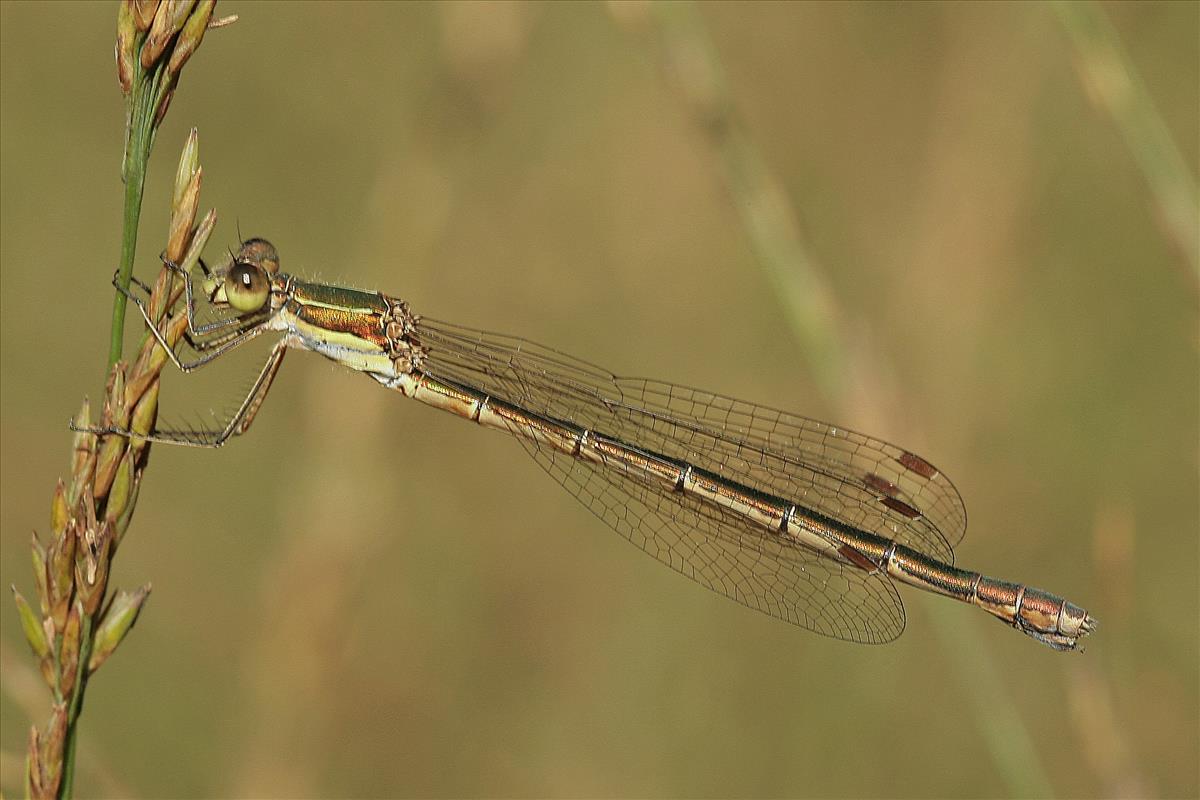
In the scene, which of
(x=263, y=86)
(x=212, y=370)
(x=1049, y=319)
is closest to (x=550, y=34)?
(x=263, y=86)

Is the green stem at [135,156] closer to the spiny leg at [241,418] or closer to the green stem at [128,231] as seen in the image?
the green stem at [128,231]

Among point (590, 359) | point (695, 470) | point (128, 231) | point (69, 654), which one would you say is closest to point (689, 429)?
point (695, 470)

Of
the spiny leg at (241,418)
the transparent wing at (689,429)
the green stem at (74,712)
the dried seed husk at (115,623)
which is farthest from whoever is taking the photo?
the transparent wing at (689,429)

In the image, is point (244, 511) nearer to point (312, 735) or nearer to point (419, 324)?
point (312, 735)

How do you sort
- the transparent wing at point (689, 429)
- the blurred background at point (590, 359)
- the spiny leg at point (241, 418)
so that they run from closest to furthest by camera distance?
1. the spiny leg at point (241, 418)
2. the transparent wing at point (689, 429)
3. the blurred background at point (590, 359)

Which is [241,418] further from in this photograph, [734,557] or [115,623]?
[734,557]

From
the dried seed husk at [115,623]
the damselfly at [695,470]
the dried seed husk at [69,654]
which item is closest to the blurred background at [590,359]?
the damselfly at [695,470]
